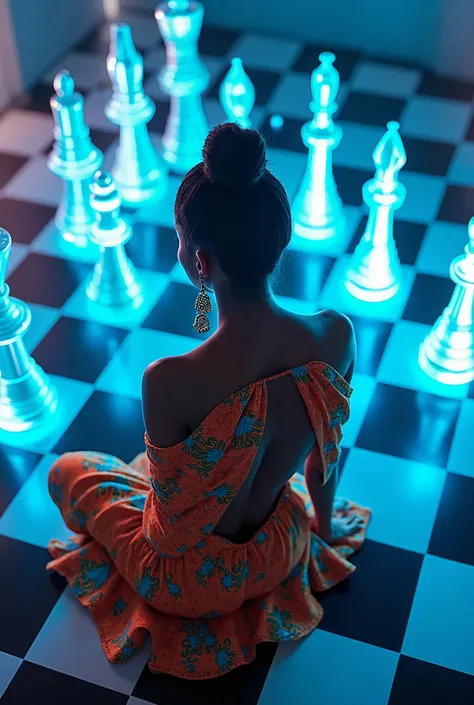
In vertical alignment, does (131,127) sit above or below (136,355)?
above

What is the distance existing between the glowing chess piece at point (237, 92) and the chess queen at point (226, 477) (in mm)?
1056

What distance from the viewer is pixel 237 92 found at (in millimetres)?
2348

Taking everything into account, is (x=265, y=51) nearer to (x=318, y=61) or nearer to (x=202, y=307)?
(x=318, y=61)

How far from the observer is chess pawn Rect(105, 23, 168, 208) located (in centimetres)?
251

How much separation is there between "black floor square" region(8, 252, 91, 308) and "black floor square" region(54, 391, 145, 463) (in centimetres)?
39

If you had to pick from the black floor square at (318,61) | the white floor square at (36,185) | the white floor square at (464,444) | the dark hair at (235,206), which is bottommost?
the white floor square at (464,444)

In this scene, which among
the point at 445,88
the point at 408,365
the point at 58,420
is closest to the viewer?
the point at 58,420

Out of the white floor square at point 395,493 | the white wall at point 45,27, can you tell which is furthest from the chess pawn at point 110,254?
the white wall at point 45,27

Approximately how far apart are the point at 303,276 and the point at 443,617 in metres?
1.05

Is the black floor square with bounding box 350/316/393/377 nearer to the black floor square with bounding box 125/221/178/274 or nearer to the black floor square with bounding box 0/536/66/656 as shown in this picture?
the black floor square with bounding box 125/221/178/274

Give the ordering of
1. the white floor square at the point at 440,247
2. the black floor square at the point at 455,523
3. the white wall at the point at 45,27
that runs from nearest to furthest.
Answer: the black floor square at the point at 455,523, the white floor square at the point at 440,247, the white wall at the point at 45,27

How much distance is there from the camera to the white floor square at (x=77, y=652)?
1.58 meters

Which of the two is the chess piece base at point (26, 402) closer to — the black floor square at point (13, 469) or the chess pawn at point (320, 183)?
the black floor square at point (13, 469)

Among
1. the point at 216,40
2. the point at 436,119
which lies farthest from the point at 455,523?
the point at 216,40
